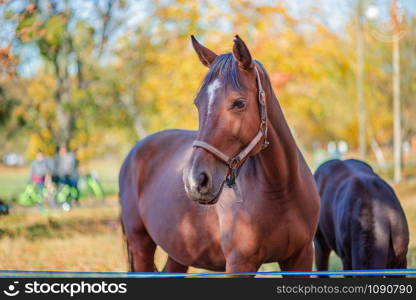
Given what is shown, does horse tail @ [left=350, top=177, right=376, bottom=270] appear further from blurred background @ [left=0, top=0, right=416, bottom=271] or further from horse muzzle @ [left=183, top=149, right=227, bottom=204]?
blurred background @ [left=0, top=0, right=416, bottom=271]

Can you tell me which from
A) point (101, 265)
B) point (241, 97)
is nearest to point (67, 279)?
point (241, 97)

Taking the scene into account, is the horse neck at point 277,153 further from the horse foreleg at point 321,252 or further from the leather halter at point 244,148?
the horse foreleg at point 321,252

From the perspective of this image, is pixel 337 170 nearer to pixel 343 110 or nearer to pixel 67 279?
pixel 67 279

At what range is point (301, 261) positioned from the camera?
3.75 m

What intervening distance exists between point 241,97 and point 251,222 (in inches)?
32.1

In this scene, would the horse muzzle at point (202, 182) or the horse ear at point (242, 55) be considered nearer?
the horse muzzle at point (202, 182)

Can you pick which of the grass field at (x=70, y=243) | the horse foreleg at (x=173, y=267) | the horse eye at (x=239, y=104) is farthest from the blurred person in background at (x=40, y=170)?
the horse eye at (x=239, y=104)

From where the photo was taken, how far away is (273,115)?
351cm

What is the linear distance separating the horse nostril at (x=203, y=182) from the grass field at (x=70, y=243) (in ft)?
9.33

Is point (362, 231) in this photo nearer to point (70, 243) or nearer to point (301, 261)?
point (301, 261)

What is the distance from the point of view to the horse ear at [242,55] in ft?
10.5

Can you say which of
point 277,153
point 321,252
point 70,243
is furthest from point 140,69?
point 277,153

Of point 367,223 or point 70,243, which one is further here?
point 70,243

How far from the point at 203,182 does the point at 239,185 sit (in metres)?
0.68
